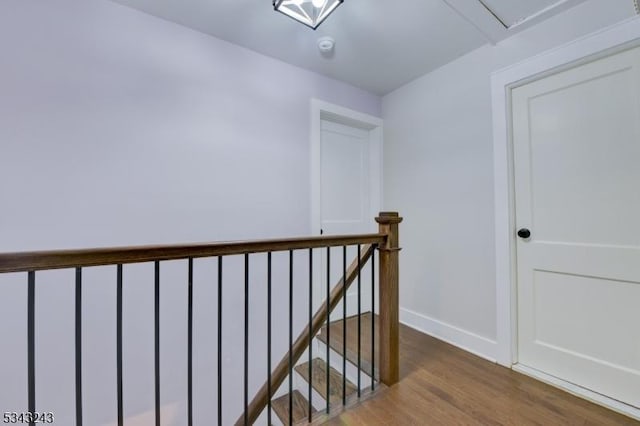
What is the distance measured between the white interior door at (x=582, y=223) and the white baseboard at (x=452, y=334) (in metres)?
0.19

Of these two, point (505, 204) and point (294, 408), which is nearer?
point (505, 204)

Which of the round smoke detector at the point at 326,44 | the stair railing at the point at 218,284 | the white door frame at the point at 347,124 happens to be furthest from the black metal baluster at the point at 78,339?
the round smoke detector at the point at 326,44

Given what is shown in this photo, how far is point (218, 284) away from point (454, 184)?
1.94 metres

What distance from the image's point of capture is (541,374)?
1.79 metres

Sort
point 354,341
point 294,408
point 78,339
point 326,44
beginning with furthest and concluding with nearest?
point 354,341 < point 294,408 < point 326,44 < point 78,339

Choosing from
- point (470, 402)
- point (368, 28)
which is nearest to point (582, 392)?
point (470, 402)

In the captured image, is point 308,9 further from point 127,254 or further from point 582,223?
point 582,223

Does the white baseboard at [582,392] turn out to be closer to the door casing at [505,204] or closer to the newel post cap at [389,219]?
the door casing at [505,204]

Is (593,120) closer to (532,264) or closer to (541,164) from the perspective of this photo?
(541,164)

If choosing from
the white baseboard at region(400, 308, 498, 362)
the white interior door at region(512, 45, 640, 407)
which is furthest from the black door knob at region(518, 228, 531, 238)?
the white baseboard at region(400, 308, 498, 362)

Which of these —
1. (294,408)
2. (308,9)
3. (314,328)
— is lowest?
(294,408)

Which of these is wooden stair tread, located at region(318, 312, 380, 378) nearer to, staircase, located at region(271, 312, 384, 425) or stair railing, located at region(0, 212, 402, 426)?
staircase, located at region(271, 312, 384, 425)

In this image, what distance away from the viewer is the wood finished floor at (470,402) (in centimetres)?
143

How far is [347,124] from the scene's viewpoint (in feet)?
9.49
